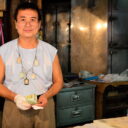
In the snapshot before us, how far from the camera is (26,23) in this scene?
1612mm

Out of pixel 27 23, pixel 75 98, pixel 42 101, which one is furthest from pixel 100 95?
pixel 27 23

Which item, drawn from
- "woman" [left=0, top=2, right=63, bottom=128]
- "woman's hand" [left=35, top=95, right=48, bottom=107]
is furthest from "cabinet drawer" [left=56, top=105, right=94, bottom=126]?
"woman's hand" [left=35, top=95, right=48, bottom=107]

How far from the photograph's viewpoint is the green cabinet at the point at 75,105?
2982mm

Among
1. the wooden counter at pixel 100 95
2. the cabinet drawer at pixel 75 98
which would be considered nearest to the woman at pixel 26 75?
the cabinet drawer at pixel 75 98

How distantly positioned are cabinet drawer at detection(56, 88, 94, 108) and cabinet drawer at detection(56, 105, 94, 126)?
0.07m

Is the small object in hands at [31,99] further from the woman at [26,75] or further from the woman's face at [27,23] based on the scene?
the woman's face at [27,23]

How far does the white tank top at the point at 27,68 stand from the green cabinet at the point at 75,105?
4.35 feet

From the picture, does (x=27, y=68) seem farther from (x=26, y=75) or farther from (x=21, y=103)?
(x=21, y=103)

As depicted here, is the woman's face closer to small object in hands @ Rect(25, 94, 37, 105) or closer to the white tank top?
the white tank top

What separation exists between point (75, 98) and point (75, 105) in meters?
0.10

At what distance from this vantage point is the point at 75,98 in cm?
309

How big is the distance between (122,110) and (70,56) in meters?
1.91

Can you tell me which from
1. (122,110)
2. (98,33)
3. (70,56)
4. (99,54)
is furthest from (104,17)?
(122,110)

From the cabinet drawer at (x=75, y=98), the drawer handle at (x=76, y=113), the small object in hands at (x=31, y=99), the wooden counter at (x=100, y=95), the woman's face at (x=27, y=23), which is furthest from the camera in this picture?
the wooden counter at (x=100, y=95)
